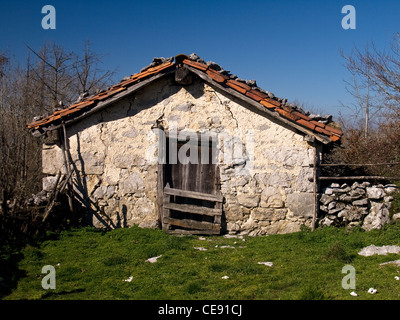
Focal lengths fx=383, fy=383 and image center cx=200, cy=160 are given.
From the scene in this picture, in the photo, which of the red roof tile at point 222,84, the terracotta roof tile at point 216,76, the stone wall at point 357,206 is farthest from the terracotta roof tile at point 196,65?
the stone wall at point 357,206

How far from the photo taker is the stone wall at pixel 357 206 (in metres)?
7.27

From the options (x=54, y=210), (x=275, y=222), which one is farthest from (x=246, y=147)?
(x=54, y=210)

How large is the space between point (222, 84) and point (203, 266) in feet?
12.3

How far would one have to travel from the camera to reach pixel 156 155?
812 centimetres

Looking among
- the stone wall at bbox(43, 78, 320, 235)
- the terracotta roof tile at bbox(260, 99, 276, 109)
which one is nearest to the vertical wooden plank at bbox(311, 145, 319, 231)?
the stone wall at bbox(43, 78, 320, 235)

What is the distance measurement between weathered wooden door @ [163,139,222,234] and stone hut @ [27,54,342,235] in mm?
21

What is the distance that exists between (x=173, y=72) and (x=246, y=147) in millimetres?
2203

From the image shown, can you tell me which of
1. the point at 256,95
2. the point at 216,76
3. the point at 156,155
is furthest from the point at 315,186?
the point at 156,155

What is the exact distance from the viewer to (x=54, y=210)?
764cm

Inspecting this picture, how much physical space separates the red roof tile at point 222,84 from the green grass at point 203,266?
203 cm

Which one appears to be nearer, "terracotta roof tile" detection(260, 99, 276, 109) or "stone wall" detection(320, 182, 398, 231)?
"stone wall" detection(320, 182, 398, 231)

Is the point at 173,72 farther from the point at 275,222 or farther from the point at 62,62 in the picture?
the point at 62,62

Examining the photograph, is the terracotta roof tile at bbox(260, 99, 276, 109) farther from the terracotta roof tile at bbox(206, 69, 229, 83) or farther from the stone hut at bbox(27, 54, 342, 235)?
the terracotta roof tile at bbox(206, 69, 229, 83)

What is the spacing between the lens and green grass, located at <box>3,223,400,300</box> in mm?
4773
